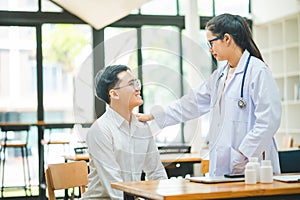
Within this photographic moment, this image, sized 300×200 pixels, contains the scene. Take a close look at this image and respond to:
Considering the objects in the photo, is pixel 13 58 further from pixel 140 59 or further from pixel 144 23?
pixel 140 59

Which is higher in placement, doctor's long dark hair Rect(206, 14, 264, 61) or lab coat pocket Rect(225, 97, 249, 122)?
doctor's long dark hair Rect(206, 14, 264, 61)

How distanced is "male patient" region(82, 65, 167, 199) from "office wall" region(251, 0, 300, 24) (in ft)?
20.3

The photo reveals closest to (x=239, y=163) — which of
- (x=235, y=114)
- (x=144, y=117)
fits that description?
(x=235, y=114)

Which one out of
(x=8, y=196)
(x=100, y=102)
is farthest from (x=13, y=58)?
(x=100, y=102)

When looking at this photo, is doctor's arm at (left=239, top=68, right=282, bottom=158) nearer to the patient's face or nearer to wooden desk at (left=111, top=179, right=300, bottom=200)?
wooden desk at (left=111, top=179, right=300, bottom=200)

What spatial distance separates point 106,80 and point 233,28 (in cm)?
58

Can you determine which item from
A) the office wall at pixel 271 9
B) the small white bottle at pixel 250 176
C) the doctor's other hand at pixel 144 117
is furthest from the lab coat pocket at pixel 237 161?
the office wall at pixel 271 9

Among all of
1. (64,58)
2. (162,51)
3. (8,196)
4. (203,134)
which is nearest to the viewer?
(162,51)

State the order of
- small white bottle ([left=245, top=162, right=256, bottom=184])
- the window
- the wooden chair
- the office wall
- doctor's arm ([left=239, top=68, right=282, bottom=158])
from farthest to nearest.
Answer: the window, the office wall, the wooden chair, doctor's arm ([left=239, top=68, right=282, bottom=158]), small white bottle ([left=245, top=162, right=256, bottom=184])

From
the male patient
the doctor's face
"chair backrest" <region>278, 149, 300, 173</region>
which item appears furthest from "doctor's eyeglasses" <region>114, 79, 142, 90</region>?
"chair backrest" <region>278, 149, 300, 173</region>

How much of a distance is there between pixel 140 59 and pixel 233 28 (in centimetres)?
45

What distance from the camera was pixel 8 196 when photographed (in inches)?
332

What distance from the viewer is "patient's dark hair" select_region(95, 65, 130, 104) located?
261 centimetres

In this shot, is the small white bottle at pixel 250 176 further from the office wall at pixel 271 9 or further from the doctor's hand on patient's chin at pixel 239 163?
the office wall at pixel 271 9
